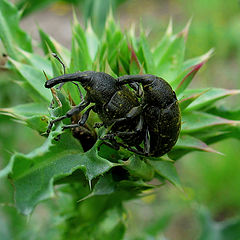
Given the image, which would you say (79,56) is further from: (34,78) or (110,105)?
(110,105)

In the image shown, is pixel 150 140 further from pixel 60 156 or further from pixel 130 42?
pixel 130 42

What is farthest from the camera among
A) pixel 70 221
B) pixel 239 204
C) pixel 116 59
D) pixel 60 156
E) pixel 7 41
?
pixel 239 204

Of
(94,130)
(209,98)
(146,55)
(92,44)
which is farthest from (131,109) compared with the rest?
(92,44)

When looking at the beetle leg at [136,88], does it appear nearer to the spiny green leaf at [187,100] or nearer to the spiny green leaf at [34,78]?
the spiny green leaf at [187,100]

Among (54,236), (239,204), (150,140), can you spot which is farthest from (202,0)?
(150,140)

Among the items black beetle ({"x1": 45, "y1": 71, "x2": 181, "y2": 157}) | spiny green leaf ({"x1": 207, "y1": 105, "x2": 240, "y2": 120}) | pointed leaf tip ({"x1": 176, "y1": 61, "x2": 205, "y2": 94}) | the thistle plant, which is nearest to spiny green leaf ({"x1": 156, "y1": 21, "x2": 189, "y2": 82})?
the thistle plant

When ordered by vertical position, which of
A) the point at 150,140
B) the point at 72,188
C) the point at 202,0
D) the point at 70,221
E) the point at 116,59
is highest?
the point at 116,59

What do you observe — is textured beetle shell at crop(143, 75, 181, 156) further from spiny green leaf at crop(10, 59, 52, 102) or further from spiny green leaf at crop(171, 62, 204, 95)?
spiny green leaf at crop(10, 59, 52, 102)
